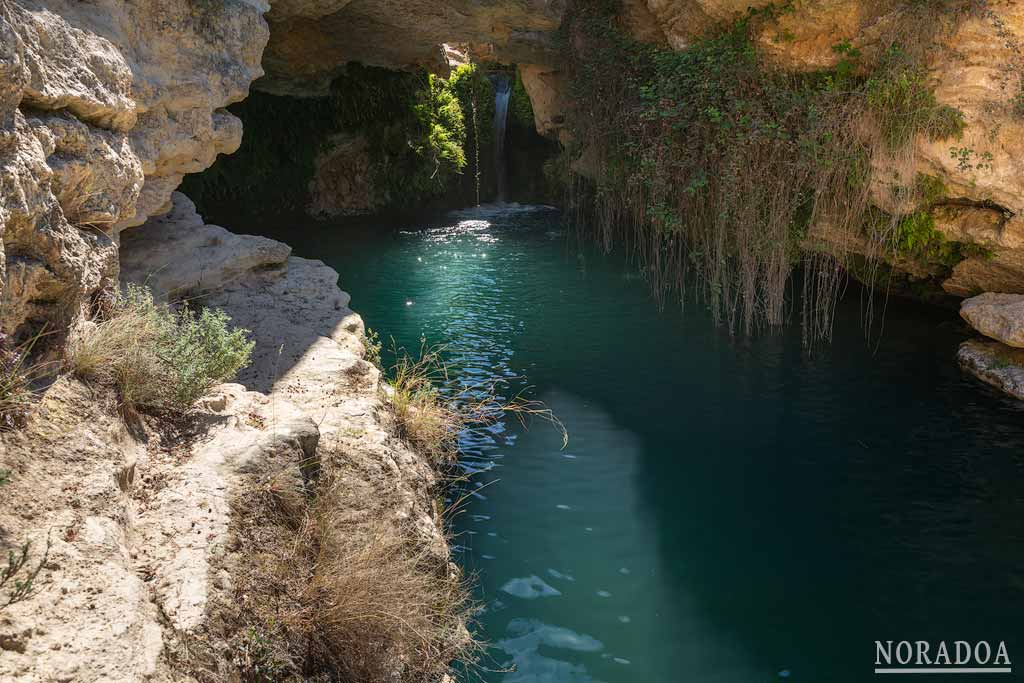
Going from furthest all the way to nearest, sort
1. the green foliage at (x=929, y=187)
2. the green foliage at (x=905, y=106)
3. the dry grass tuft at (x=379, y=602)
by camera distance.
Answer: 1. the green foliage at (x=929, y=187)
2. the green foliage at (x=905, y=106)
3. the dry grass tuft at (x=379, y=602)

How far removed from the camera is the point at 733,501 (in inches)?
217

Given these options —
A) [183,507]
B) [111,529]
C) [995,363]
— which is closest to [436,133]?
[995,363]

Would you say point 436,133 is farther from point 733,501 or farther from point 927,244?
point 733,501

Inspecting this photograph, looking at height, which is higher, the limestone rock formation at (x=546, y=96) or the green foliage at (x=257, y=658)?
the limestone rock formation at (x=546, y=96)

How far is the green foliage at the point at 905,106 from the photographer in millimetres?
7473

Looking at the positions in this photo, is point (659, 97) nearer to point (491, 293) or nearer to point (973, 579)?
point (491, 293)

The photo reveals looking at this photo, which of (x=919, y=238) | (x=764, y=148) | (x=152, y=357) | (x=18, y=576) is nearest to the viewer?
(x=18, y=576)

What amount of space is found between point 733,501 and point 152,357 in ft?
12.6

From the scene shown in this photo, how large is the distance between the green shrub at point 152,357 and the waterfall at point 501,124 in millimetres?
16627

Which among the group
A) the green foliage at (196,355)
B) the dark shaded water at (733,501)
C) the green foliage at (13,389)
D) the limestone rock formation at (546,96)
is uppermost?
the limestone rock formation at (546,96)

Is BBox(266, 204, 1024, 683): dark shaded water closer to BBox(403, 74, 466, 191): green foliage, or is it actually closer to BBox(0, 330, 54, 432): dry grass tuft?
BBox(0, 330, 54, 432): dry grass tuft

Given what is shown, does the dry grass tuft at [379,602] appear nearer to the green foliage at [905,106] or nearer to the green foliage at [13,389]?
the green foliage at [13,389]

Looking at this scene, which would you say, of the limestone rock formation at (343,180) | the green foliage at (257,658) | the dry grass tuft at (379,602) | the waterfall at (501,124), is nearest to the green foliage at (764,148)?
the dry grass tuft at (379,602)

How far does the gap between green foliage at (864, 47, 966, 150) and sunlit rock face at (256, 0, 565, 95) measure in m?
6.04
